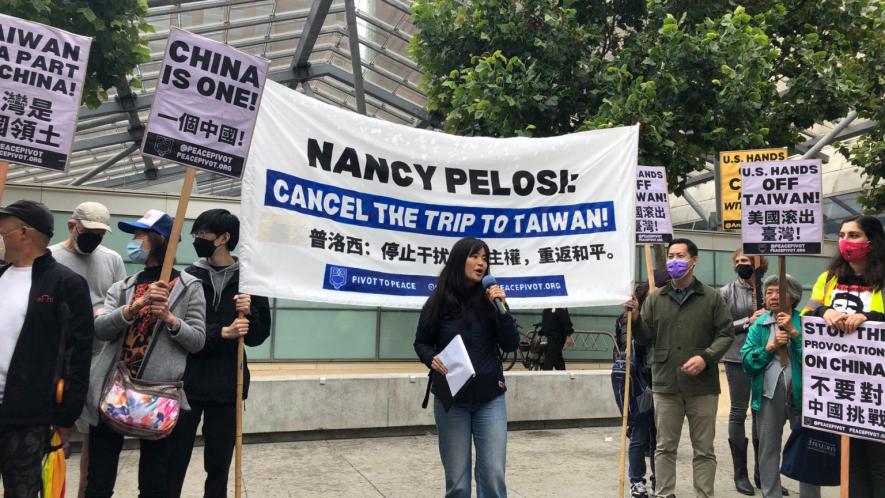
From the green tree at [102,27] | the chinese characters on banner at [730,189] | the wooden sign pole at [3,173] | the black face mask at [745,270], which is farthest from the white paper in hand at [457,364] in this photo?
the green tree at [102,27]

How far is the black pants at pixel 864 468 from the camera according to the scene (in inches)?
152

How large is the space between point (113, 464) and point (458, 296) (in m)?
1.91

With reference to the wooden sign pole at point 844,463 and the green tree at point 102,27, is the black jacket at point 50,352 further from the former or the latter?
the green tree at point 102,27

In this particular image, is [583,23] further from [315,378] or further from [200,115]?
[200,115]

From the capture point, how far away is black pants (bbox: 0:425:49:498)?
10.6 ft

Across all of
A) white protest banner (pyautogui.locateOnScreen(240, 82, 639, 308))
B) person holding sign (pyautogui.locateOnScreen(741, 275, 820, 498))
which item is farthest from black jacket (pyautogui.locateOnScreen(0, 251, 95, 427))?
person holding sign (pyautogui.locateOnScreen(741, 275, 820, 498))

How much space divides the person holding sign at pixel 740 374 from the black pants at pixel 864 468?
5.83 ft

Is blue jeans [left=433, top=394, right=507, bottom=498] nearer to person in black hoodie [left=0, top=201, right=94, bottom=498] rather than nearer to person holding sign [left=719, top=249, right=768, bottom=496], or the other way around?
person in black hoodie [left=0, top=201, right=94, bottom=498]

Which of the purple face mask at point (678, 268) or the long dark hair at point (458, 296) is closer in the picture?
the long dark hair at point (458, 296)

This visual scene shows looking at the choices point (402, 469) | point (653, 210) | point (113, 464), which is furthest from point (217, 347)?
point (653, 210)

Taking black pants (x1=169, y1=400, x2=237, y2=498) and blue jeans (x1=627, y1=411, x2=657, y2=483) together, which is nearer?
black pants (x1=169, y1=400, x2=237, y2=498)

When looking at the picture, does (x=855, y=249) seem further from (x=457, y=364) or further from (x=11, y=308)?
(x=11, y=308)

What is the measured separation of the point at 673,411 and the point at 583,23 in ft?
24.3

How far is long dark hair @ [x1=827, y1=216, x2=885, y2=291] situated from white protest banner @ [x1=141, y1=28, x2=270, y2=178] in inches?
127
